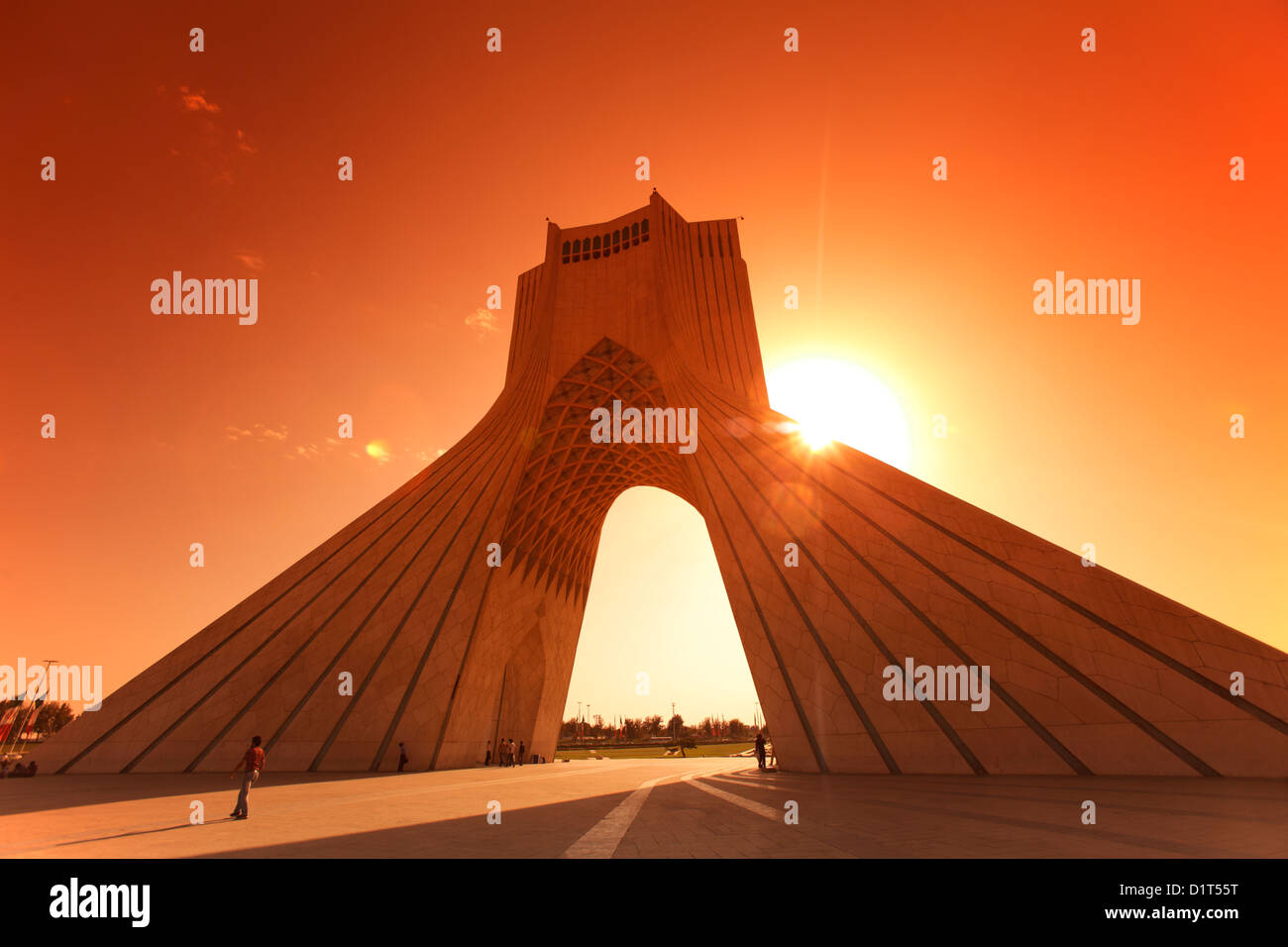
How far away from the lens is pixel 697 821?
4875mm

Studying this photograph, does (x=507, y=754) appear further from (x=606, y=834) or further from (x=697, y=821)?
(x=606, y=834)

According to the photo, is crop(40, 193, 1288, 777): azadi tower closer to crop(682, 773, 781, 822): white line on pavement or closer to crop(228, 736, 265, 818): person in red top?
crop(682, 773, 781, 822): white line on pavement

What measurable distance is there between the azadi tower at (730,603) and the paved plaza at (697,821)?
39.1 inches

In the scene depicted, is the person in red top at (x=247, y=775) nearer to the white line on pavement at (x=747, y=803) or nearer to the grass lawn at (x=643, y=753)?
the white line on pavement at (x=747, y=803)

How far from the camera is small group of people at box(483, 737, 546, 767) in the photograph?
56.5 feet

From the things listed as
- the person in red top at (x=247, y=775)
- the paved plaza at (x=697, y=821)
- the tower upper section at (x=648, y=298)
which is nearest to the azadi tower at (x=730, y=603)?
the tower upper section at (x=648, y=298)

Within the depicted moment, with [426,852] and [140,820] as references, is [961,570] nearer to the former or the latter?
[426,852]

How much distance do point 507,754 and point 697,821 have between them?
1521 centimetres

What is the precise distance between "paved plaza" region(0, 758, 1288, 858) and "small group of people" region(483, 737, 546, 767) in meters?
10.1

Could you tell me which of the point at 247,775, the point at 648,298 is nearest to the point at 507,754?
the point at 247,775

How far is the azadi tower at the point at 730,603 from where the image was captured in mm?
7676

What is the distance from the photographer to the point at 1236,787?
5695mm
